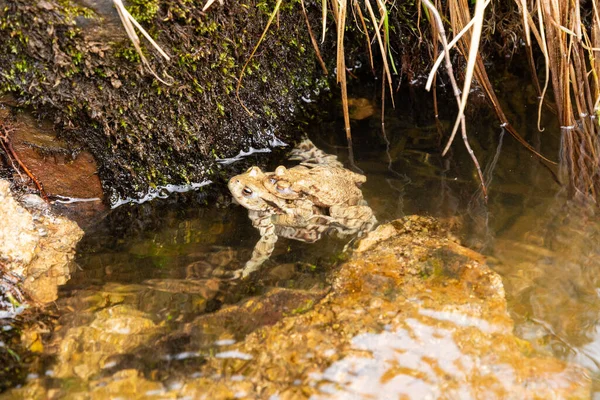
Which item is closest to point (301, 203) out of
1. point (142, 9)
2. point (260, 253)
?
point (260, 253)

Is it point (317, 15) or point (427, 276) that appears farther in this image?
point (317, 15)

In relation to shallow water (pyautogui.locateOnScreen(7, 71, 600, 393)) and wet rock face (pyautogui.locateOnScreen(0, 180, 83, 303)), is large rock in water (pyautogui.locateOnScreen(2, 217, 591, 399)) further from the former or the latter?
wet rock face (pyautogui.locateOnScreen(0, 180, 83, 303))

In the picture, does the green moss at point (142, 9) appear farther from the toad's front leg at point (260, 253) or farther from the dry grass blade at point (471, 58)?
the dry grass blade at point (471, 58)

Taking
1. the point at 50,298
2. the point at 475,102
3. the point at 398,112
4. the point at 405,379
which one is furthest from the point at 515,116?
the point at 50,298

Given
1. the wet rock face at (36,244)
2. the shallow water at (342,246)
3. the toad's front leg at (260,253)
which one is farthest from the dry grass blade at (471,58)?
the wet rock face at (36,244)

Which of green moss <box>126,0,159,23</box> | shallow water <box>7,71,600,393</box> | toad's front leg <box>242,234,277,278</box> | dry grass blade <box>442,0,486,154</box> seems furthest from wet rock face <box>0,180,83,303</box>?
dry grass blade <box>442,0,486,154</box>

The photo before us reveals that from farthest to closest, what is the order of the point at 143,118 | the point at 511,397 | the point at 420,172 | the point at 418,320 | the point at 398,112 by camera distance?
the point at 398,112, the point at 420,172, the point at 143,118, the point at 418,320, the point at 511,397

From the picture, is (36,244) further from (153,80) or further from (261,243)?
(261,243)

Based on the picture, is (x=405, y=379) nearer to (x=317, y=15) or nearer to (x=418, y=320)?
(x=418, y=320)
